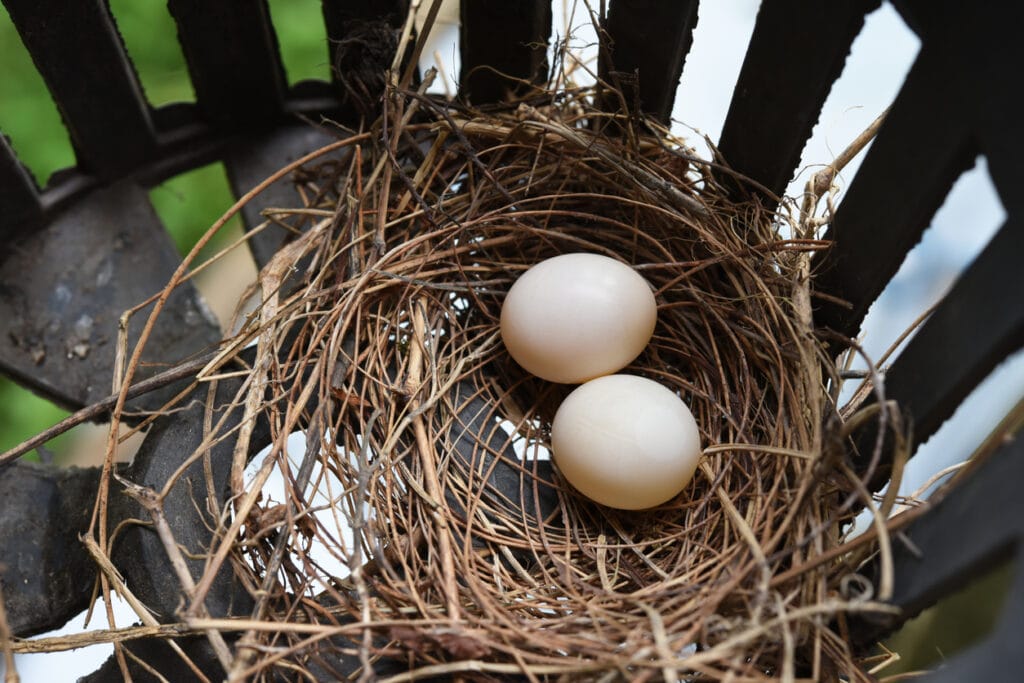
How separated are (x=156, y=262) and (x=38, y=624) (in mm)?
586

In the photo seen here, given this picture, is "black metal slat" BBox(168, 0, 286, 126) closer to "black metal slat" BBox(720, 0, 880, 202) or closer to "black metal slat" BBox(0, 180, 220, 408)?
"black metal slat" BBox(0, 180, 220, 408)

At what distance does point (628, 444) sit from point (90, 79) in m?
0.90

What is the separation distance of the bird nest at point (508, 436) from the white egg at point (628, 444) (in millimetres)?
64

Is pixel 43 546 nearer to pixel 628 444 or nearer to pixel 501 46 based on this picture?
pixel 628 444

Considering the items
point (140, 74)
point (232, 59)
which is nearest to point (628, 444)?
point (232, 59)

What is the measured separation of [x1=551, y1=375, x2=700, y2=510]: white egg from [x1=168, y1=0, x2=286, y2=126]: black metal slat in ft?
2.36

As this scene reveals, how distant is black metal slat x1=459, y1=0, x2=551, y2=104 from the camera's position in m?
1.15

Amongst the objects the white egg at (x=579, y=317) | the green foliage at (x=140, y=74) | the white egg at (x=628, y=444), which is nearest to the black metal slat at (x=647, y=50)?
the white egg at (x=579, y=317)

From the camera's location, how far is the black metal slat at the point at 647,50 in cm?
105

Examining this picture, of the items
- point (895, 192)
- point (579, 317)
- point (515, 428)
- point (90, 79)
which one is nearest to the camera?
point (895, 192)

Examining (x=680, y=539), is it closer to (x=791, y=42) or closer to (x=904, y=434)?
(x=904, y=434)

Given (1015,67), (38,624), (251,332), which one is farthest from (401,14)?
(38,624)

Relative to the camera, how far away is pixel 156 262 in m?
1.43

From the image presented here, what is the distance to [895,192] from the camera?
90 centimetres
